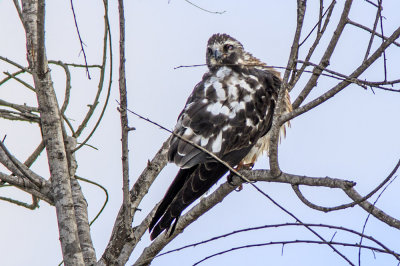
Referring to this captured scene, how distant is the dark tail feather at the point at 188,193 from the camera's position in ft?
14.2

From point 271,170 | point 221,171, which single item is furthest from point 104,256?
point 271,170

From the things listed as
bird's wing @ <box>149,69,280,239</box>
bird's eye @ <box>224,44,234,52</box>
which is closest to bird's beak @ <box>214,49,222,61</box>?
bird's eye @ <box>224,44,234,52</box>

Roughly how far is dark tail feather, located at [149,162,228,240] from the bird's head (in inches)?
64.4

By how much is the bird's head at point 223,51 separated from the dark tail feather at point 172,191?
1.60m

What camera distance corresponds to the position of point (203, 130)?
5020 mm

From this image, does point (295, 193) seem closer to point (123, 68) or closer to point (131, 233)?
point (131, 233)

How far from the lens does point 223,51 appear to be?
20.9ft

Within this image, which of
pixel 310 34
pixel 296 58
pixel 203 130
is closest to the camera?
pixel 296 58

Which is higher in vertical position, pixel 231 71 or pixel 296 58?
pixel 231 71

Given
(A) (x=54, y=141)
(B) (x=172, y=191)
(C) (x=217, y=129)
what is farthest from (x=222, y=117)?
(A) (x=54, y=141)

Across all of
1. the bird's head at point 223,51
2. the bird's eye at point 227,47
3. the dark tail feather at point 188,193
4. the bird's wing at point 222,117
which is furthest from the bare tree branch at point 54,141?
the bird's eye at point 227,47

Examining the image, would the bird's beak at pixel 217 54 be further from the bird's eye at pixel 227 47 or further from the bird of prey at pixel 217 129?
the bird of prey at pixel 217 129

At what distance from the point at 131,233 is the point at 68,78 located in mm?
1328

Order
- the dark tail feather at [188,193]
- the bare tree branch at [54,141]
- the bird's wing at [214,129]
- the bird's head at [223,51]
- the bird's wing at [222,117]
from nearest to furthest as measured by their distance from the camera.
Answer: the bare tree branch at [54,141], the dark tail feather at [188,193], the bird's wing at [214,129], the bird's wing at [222,117], the bird's head at [223,51]
